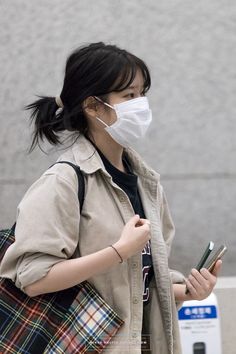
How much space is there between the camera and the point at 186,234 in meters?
3.92

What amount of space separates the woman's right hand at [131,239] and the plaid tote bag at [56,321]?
0.52 feet

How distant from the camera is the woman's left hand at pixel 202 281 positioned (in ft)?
6.56

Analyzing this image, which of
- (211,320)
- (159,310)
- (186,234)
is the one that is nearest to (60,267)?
(159,310)

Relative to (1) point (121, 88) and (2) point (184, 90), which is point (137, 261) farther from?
(2) point (184, 90)

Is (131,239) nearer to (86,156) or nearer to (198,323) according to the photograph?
(86,156)

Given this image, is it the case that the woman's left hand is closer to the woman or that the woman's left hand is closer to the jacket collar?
the woman

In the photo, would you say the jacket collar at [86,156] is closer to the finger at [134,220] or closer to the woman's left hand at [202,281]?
the finger at [134,220]

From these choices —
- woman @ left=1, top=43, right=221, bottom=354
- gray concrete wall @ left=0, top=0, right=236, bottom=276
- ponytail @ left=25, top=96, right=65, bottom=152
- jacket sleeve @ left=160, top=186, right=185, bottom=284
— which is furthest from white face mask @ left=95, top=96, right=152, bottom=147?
gray concrete wall @ left=0, top=0, right=236, bottom=276

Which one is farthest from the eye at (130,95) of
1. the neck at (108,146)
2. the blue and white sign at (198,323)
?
the blue and white sign at (198,323)

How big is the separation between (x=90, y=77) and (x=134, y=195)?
1.33 feet

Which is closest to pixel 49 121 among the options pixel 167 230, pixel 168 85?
pixel 167 230

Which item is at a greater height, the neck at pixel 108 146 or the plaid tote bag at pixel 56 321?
the neck at pixel 108 146

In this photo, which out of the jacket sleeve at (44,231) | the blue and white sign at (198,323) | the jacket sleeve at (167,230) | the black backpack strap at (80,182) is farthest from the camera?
the blue and white sign at (198,323)

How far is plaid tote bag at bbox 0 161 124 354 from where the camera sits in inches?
66.1
